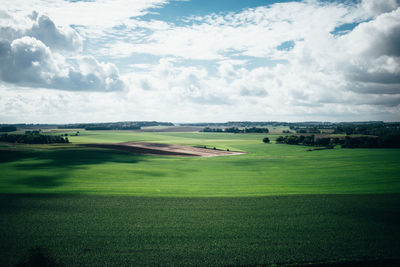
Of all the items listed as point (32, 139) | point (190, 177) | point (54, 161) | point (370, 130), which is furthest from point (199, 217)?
point (370, 130)

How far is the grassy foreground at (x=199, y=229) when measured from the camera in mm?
15023

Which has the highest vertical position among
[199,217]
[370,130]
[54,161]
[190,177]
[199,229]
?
[370,130]

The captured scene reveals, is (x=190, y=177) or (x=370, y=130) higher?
(x=370, y=130)

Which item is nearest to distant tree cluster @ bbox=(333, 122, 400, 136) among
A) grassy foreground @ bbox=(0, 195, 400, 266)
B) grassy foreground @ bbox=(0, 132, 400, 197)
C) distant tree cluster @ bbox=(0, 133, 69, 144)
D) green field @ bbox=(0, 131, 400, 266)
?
grassy foreground @ bbox=(0, 132, 400, 197)

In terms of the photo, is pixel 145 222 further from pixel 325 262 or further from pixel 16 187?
pixel 16 187

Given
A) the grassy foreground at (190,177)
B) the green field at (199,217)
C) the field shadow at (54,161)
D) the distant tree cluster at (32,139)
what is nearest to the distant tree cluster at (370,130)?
the grassy foreground at (190,177)

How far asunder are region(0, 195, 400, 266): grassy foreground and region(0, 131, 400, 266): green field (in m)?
0.08

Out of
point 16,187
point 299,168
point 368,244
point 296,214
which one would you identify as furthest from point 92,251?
point 299,168

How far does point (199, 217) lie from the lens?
2062cm

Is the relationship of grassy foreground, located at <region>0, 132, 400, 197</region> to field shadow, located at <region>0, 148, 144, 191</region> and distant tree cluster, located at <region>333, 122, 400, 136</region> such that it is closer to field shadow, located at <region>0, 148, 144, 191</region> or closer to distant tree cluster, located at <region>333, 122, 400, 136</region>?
field shadow, located at <region>0, 148, 144, 191</region>

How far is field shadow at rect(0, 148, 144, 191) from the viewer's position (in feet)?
107

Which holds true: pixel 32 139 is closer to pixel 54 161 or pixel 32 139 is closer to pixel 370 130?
pixel 54 161

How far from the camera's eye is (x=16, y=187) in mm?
29047

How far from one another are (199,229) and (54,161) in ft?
134
